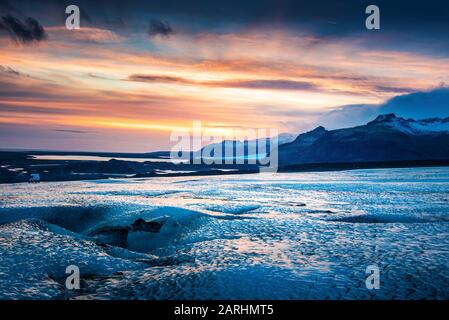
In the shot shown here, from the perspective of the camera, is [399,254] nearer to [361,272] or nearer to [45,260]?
[361,272]

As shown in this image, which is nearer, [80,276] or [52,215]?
[80,276]

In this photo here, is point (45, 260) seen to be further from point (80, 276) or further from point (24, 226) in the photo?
point (24, 226)

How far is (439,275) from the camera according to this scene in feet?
30.3

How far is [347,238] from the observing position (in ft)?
43.5

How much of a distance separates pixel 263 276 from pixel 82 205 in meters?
14.3

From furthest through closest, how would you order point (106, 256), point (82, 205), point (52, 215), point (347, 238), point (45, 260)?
point (82, 205), point (52, 215), point (347, 238), point (106, 256), point (45, 260)

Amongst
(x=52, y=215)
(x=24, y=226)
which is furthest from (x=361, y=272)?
(x=52, y=215)

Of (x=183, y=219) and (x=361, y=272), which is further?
(x=183, y=219)
